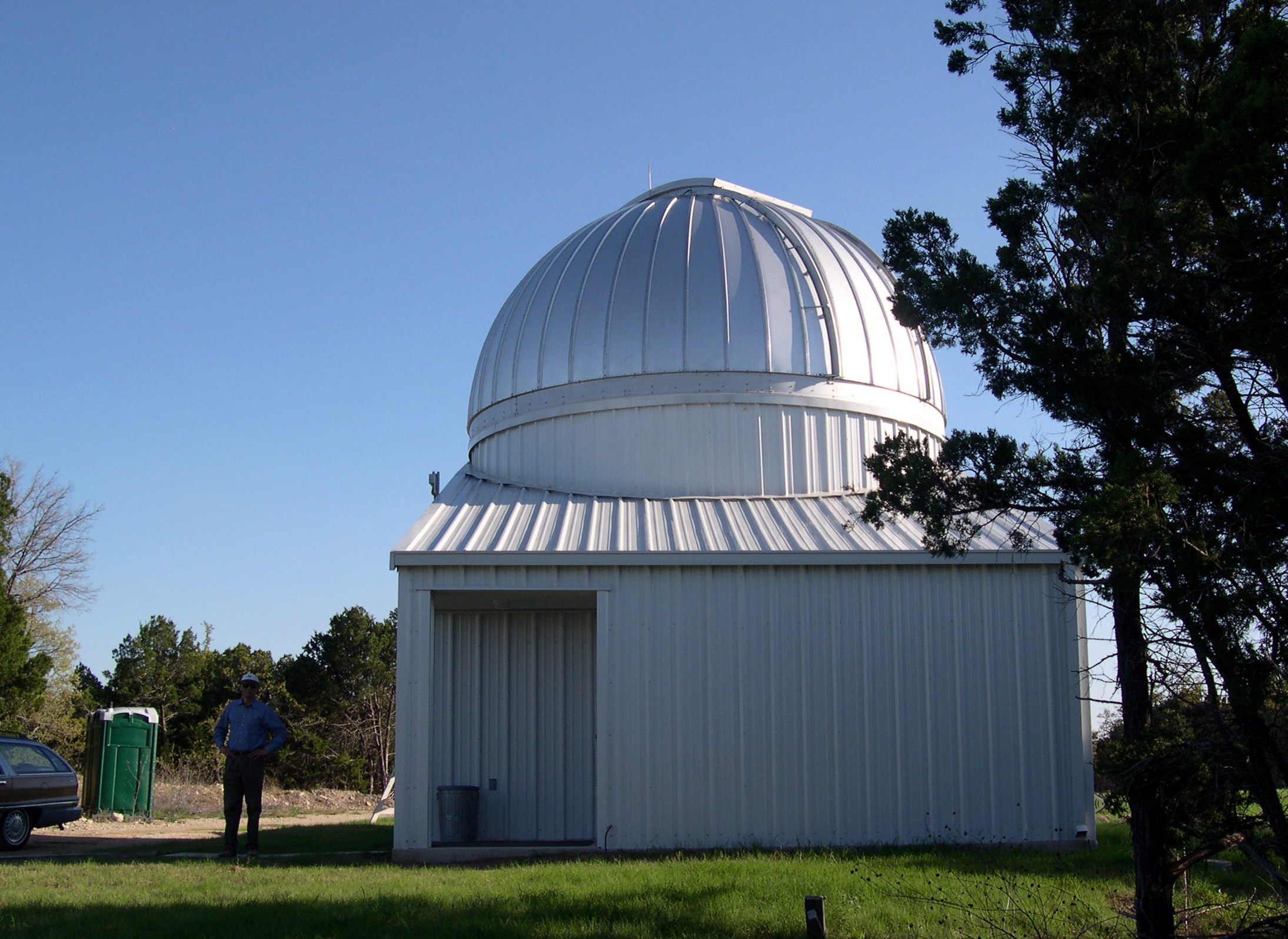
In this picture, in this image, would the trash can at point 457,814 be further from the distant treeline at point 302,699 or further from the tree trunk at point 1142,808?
the distant treeline at point 302,699

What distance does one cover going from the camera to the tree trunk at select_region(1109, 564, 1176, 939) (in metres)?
6.26

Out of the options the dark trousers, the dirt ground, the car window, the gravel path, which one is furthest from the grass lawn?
the car window

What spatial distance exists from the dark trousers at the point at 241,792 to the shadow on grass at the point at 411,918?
2563 millimetres

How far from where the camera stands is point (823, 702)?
1179 centimetres

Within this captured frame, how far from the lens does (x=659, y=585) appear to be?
1182 centimetres

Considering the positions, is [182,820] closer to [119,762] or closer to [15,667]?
[119,762]

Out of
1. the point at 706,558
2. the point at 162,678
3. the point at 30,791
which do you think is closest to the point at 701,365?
the point at 706,558

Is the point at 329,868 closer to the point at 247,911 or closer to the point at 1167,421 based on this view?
the point at 247,911

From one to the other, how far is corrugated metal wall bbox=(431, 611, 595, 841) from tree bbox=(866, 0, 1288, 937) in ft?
22.7

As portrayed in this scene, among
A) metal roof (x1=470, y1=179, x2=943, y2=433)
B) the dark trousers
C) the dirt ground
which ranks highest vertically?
metal roof (x1=470, y1=179, x2=943, y2=433)

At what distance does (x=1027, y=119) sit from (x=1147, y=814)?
423 centimetres

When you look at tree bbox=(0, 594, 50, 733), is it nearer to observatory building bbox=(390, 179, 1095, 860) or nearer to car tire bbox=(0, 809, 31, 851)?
car tire bbox=(0, 809, 31, 851)

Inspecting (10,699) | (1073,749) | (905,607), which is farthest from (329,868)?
(10,699)

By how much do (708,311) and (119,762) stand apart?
12117 mm
